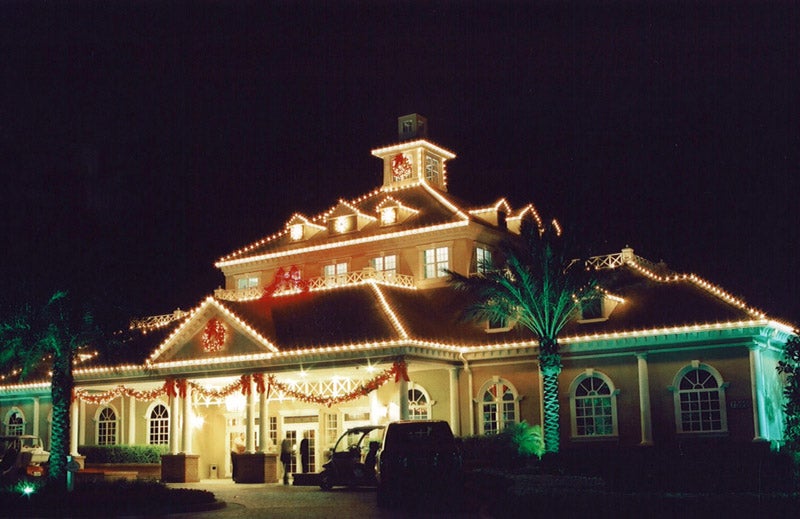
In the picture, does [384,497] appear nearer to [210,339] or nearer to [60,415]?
[60,415]

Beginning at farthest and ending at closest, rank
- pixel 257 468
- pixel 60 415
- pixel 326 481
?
1. pixel 257 468
2. pixel 326 481
3. pixel 60 415

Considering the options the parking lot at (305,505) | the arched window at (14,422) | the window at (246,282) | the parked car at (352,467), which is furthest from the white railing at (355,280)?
the arched window at (14,422)

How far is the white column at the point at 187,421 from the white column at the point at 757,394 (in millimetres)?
19375

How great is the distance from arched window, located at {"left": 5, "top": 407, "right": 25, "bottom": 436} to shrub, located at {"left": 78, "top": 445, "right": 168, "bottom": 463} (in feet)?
15.8

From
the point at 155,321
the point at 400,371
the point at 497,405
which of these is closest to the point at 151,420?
the point at 155,321

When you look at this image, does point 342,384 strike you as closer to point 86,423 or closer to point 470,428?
point 470,428

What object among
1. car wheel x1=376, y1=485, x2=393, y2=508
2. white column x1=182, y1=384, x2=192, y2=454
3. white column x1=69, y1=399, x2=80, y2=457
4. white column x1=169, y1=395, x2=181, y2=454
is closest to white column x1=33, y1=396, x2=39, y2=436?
white column x1=69, y1=399, x2=80, y2=457

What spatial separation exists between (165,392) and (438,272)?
36.8ft

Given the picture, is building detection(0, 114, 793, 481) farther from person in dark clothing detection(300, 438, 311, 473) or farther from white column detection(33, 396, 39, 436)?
person in dark clothing detection(300, 438, 311, 473)

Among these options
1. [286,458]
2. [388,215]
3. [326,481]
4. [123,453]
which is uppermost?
[388,215]

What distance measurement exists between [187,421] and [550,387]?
13613 mm

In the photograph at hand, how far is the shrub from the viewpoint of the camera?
40781 millimetres

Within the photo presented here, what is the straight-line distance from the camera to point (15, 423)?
46.3m

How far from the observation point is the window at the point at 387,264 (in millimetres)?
41719
